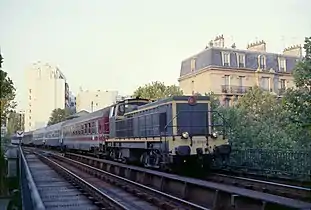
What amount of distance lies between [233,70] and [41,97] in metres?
97.2

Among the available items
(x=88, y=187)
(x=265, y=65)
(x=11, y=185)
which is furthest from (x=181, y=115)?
(x=265, y=65)

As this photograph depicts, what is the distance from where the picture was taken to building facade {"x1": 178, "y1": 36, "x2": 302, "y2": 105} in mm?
55812

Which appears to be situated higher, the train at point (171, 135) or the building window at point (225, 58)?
the building window at point (225, 58)

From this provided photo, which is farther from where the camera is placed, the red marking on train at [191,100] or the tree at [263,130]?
the tree at [263,130]

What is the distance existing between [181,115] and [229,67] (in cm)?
3996

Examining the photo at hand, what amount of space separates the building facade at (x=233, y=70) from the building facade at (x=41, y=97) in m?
85.9

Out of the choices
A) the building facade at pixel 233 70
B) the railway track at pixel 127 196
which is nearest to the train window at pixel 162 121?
the railway track at pixel 127 196

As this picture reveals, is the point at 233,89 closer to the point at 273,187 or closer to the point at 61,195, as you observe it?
the point at 61,195

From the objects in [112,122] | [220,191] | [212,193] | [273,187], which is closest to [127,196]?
[212,193]

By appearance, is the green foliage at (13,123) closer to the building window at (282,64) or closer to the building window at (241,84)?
the building window at (241,84)

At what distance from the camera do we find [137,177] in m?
18.5

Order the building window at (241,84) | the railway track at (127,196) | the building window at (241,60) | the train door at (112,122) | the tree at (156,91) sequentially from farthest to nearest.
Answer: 1. the building window at (241,60)
2. the building window at (241,84)
3. the tree at (156,91)
4. the train door at (112,122)
5. the railway track at (127,196)

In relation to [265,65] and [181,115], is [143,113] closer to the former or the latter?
[181,115]

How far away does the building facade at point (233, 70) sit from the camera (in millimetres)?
55812
